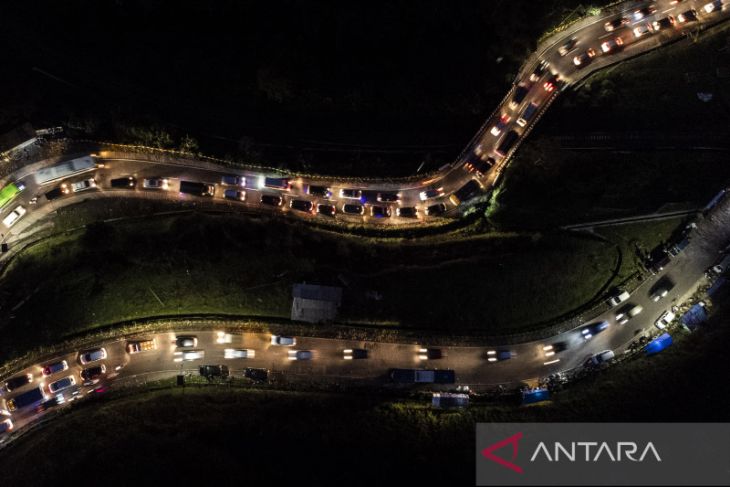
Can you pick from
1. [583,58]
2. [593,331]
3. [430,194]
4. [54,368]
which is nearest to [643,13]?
[583,58]

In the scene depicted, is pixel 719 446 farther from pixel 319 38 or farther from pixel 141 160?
pixel 141 160

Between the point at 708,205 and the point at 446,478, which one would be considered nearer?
the point at 446,478

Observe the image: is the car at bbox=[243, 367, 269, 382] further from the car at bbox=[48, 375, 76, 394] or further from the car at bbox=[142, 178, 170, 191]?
the car at bbox=[142, 178, 170, 191]

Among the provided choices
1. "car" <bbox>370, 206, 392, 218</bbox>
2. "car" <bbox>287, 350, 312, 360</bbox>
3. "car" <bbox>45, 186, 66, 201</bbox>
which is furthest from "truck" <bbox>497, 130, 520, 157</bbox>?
"car" <bbox>45, 186, 66, 201</bbox>

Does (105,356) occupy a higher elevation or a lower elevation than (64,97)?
lower

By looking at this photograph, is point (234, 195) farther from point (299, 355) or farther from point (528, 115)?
point (528, 115)

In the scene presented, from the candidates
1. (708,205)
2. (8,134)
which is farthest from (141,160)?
(708,205)

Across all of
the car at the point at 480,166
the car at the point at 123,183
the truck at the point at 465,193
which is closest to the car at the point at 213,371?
the car at the point at 123,183
